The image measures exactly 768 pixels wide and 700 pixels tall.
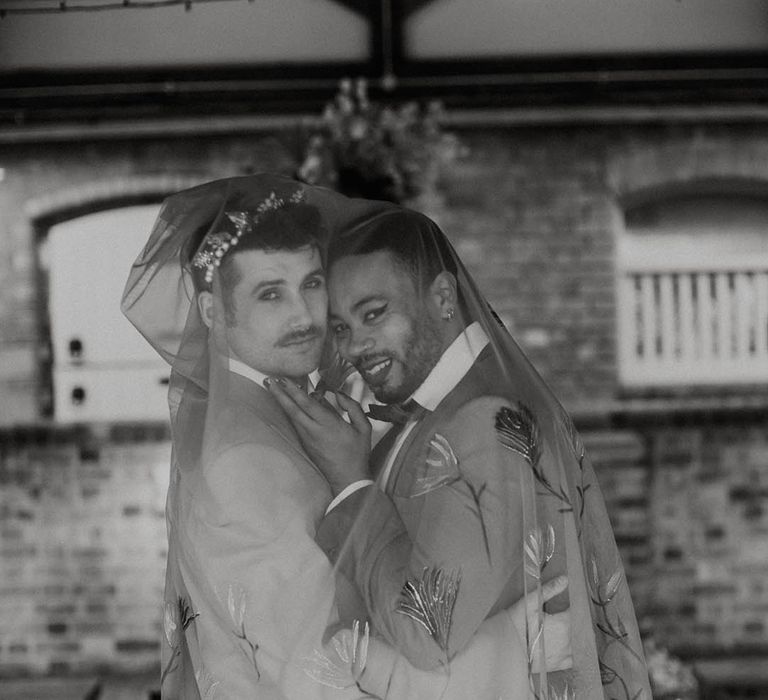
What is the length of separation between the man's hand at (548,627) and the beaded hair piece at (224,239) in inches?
26.5

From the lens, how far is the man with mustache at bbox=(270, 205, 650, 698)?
57.7 inches

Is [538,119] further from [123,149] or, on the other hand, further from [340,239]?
[340,239]

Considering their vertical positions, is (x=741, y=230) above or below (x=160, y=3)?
below

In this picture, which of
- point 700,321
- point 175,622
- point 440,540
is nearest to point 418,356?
point 440,540

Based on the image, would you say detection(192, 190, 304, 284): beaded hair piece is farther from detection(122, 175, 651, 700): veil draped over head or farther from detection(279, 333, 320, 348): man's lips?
detection(279, 333, 320, 348): man's lips

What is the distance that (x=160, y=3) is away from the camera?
4.74 m

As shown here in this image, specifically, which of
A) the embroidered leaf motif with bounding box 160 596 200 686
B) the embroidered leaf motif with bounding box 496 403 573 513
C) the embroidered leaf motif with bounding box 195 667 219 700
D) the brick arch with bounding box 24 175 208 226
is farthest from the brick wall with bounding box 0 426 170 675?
the embroidered leaf motif with bounding box 496 403 573 513

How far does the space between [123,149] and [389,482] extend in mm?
4288

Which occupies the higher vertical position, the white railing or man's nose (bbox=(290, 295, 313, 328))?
man's nose (bbox=(290, 295, 313, 328))

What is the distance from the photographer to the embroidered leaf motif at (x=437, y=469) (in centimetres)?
151

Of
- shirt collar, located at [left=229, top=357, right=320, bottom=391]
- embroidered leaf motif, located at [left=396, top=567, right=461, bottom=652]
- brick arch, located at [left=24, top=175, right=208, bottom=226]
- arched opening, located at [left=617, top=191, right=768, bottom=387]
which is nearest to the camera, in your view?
embroidered leaf motif, located at [left=396, top=567, right=461, bottom=652]

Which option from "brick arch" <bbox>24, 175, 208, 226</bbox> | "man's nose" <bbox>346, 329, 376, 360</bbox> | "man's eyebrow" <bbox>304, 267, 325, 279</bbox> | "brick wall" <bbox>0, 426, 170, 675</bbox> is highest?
"brick arch" <bbox>24, 175, 208, 226</bbox>

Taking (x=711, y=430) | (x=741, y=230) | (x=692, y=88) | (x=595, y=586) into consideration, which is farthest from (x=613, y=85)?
(x=595, y=586)

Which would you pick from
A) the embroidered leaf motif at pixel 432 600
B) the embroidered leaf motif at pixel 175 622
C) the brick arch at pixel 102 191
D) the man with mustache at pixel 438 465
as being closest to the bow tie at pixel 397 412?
the man with mustache at pixel 438 465
